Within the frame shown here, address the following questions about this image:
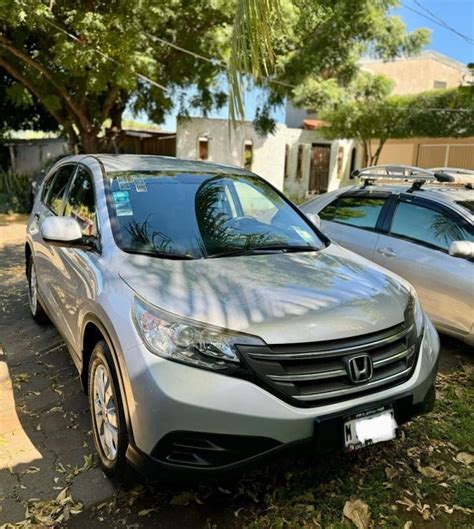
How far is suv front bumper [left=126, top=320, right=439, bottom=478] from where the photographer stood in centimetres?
201

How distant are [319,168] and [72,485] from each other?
1857 centimetres

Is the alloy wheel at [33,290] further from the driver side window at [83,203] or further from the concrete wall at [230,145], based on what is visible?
the concrete wall at [230,145]

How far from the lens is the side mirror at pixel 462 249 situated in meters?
3.80

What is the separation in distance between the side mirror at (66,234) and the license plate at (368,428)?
1.73 metres

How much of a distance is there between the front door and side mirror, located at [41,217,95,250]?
57.3 feet

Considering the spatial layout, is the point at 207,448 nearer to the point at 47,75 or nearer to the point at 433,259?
the point at 433,259

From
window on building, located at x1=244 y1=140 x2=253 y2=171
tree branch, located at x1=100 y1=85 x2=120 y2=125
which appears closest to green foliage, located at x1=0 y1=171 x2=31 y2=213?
tree branch, located at x1=100 y1=85 x2=120 y2=125

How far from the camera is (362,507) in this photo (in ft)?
8.04

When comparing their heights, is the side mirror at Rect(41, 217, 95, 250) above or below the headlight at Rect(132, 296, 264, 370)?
above

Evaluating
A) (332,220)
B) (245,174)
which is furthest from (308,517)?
(332,220)

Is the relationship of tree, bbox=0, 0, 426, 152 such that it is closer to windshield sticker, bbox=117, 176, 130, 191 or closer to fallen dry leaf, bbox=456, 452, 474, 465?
windshield sticker, bbox=117, 176, 130, 191

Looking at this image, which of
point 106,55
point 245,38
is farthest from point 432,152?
point 245,38

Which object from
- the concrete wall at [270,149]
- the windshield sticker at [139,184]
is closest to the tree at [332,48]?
the concrete wall at [270,149]

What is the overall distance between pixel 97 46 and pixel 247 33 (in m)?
7.44
